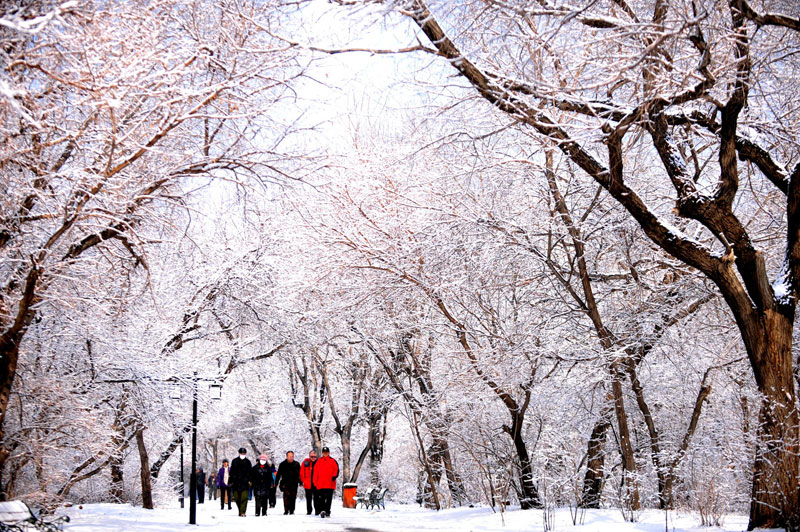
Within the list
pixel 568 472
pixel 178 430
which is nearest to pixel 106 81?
pixel 568 472

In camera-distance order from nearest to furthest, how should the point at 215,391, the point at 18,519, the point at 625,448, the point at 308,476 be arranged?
the point at 18,519 → the point at 625,448 → the point at 215,391 → the point at 308,476

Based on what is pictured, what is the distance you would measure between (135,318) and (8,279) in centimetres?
724

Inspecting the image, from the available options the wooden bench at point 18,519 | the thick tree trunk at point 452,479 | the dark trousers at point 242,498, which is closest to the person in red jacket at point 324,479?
the dark trousers at point 242,498

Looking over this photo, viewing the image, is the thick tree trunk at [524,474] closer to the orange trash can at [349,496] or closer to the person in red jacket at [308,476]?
the person in red jacket at [308,476]

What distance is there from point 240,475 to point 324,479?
3101 millimetres

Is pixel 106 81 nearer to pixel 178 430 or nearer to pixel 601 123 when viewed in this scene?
pixel 601 123

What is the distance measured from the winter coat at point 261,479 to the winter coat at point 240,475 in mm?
253

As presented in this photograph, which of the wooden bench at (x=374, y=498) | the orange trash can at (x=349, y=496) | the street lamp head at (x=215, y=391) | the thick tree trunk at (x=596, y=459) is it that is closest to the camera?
the thick tree trunk at (x=596, y=459)

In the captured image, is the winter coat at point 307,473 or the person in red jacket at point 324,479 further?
the winter coat at point 307,473

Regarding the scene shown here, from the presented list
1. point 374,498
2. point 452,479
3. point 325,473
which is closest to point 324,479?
point 325,473

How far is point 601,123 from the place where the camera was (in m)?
8.41

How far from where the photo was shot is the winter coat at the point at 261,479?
21.3 m

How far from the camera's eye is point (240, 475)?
20.8 metres

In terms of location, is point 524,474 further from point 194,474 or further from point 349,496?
point 349,496
